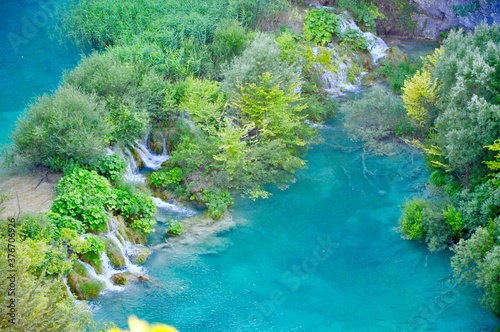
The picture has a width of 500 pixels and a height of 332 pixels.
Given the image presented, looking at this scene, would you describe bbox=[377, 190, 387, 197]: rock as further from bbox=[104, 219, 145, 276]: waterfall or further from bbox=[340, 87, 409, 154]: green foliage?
bbox=[104, 219, 145, 276]: waterfall

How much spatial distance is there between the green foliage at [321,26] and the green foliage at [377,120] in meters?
6.46

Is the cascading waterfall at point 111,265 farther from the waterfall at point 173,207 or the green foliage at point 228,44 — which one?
the green foliage at point 228,44

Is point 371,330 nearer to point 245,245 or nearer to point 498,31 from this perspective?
point 245,245

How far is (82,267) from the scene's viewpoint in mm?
16500

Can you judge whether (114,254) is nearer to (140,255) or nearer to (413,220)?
(140,255)

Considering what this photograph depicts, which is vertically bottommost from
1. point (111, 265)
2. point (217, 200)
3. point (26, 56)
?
point (111, 265)

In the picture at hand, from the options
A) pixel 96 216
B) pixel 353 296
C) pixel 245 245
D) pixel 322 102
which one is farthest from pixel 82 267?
pixel 322 102

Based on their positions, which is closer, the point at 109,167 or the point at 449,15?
the point at 109,167

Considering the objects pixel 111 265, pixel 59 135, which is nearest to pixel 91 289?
pixel 111 265

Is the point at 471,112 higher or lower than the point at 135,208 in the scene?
lower

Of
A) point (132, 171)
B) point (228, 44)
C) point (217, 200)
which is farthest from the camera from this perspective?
point (228, 44)

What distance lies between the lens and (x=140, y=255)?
18125mm

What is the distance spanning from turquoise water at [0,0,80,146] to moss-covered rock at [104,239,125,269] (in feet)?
28.2

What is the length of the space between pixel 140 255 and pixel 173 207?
121 inches
